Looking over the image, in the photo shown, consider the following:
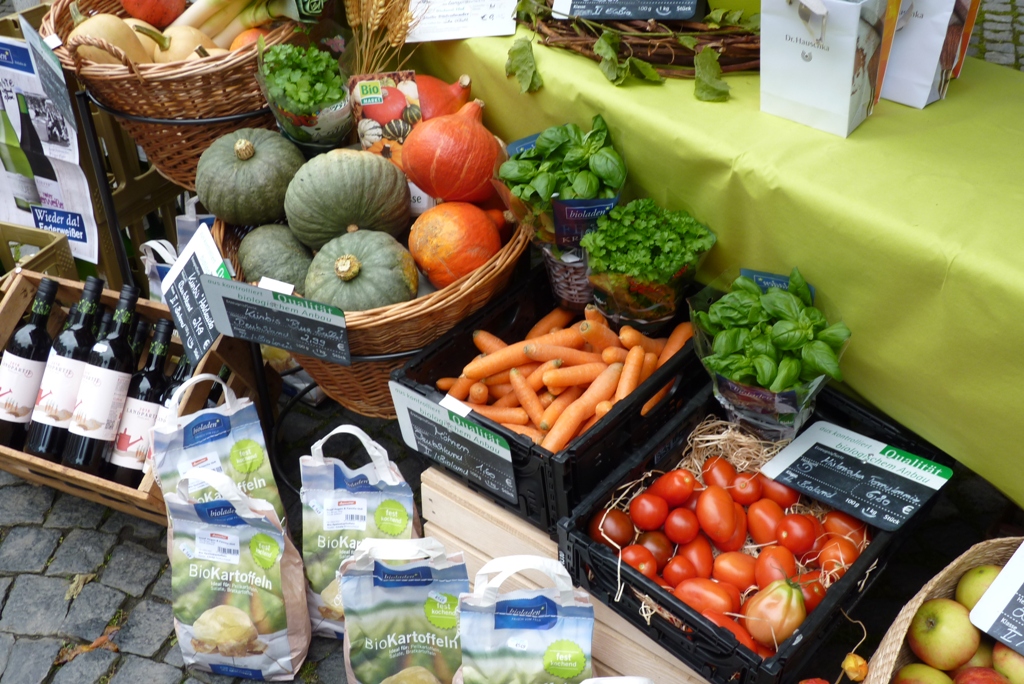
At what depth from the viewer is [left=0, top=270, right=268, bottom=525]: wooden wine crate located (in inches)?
88.8

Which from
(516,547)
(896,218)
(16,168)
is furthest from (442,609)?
(16,168)

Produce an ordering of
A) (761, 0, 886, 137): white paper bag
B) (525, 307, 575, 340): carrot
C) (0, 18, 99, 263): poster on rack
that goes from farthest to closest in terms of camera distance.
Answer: (0, 18, 99, 263): poster on rack
(525, 307, 575, 340): carrot
(761, 0, 886, 137): white paper bag

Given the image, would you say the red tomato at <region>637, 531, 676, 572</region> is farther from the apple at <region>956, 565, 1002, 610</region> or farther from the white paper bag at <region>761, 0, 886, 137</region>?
the white paper bag at <region>761, 0, 886, 137</region>

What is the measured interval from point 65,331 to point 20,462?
15.9 inches

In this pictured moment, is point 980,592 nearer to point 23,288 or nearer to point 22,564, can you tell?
point 22,564

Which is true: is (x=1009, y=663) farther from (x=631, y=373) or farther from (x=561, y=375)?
(x=561, y=375)

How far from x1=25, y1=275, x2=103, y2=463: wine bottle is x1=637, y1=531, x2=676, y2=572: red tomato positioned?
173cm

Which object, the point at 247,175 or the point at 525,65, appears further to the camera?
the point at 247,175

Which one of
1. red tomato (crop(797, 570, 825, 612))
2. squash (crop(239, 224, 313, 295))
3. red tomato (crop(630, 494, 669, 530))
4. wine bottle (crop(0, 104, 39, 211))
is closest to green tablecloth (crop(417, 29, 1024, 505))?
red tomato (crop(797, 570, 825, 612))

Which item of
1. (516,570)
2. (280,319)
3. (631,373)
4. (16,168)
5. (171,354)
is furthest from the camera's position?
(16,168)

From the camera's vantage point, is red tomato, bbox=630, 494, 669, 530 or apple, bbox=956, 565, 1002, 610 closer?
apple, bbox=956, 565, 1002, 610

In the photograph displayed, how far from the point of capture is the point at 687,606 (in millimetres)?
1365

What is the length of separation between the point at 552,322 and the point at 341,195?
0.62 metres

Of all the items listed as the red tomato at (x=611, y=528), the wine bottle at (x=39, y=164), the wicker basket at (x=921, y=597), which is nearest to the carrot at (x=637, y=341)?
the red tomato at (x=611, y=528)
